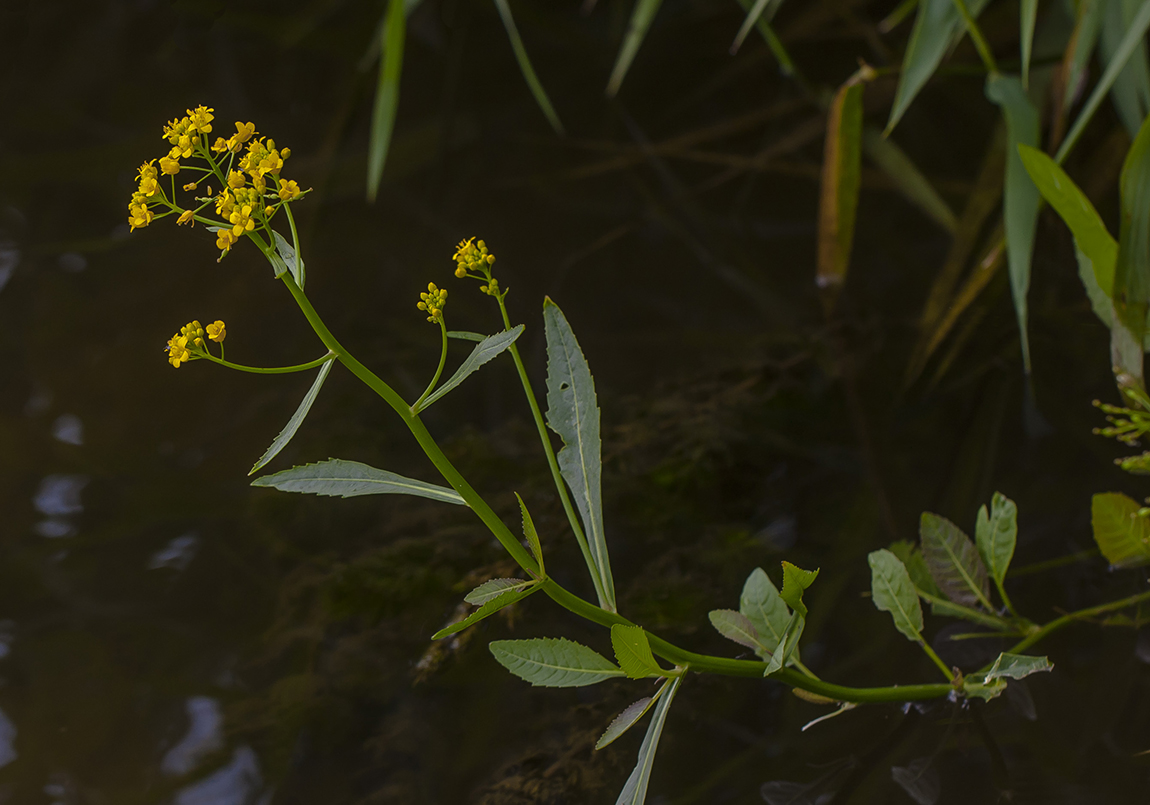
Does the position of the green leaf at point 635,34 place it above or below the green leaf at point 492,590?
above

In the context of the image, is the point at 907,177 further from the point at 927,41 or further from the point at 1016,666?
the point at 1016,666

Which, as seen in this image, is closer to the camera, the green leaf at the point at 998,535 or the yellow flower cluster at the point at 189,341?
the yellow flower cluster at the point at 189,341

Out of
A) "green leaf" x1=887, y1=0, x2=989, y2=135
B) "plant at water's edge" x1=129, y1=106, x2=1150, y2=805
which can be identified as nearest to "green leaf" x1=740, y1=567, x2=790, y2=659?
"plant at water's edge" x1=129, y1=106, x2=1150, y2=805

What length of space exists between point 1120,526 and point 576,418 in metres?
0.30

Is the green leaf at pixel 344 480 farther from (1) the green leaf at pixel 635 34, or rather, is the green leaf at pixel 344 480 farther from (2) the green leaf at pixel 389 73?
Answer: (1) the green leaf at pixel 635 34

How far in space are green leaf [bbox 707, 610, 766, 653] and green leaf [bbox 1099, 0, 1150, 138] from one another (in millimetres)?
521

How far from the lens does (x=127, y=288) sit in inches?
25.2

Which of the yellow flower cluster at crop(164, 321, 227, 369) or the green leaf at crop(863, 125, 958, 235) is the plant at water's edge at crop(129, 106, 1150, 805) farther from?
the green leaf at crop(863, 125, 958, 235)

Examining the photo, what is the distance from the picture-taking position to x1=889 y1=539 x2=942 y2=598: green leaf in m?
0.40

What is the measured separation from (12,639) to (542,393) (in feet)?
1.17

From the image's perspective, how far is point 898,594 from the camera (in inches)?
14.3

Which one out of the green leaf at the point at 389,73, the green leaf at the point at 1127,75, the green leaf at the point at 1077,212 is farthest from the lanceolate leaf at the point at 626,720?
the green leaf at the point at 1127,75

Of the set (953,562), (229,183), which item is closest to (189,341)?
(229,183)

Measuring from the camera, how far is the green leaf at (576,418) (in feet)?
1.08
